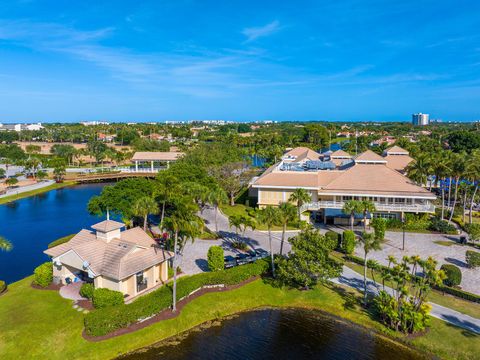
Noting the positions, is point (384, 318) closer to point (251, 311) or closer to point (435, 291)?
point (435, 291)

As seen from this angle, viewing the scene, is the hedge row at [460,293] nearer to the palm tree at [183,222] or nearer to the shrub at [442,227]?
the shrub at [442,227]

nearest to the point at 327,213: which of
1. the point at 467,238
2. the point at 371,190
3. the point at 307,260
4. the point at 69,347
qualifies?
the point at 371,190

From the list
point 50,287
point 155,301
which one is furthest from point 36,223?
point 155,301

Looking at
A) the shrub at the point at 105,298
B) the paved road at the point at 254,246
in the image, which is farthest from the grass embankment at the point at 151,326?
the shrub at the point at 105,298

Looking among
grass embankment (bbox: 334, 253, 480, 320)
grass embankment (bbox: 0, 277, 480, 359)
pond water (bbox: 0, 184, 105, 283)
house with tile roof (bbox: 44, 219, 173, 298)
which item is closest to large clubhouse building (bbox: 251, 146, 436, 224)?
grass embankment (bbox: 334, 253, 480, 320)

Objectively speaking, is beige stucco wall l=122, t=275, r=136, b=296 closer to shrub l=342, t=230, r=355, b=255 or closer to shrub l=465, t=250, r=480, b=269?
shrub l=342, t=230, r=355, b=255
